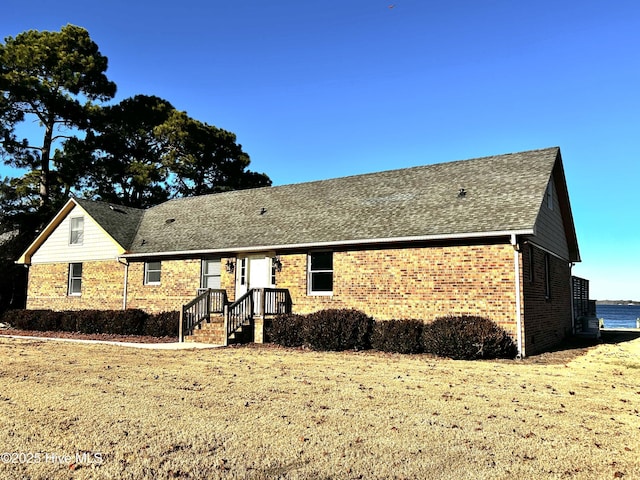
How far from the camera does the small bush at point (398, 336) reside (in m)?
13.2

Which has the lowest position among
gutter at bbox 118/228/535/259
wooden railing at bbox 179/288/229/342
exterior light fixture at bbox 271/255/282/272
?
wooden railing at bbox 179/288/229/342

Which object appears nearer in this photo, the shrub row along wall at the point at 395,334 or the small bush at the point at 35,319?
the shrub row along wall at the point at 395,334

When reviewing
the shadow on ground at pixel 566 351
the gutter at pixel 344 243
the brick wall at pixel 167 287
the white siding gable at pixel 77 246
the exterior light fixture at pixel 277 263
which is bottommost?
the shadow on ground at pixel 566 351

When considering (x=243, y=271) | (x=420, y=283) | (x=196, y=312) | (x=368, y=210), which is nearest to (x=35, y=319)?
(x=196, y=312)

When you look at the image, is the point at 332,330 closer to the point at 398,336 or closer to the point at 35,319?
the point at 398,336

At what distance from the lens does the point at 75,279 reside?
2378 cm

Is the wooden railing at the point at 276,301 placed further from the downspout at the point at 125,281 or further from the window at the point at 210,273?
the downspout at the point at 125,281

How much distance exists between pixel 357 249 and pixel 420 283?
239 cm

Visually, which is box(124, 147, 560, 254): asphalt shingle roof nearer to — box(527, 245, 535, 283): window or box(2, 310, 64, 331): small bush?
box(527, 245, 535, 283): window

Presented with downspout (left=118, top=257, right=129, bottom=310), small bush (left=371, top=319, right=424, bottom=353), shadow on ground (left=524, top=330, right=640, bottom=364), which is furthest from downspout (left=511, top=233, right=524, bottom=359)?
downspout (left=118, top=257, right=129, bottom=310)

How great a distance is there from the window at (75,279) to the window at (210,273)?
780 cm

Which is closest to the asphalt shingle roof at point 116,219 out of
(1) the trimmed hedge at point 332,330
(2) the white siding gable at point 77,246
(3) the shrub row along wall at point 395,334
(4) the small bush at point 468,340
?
(2) the white siding gable at point 77,246

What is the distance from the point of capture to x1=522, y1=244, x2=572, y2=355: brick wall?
44.3 ft

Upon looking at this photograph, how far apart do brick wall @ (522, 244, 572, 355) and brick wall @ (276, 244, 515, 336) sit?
26.3 inches
